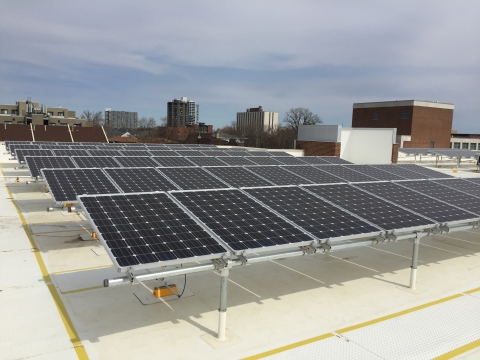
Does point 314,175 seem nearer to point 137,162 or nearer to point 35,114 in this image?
point 137,162

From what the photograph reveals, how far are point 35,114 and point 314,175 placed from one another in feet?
259

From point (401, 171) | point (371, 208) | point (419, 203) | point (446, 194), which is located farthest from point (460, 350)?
point (401, 171)

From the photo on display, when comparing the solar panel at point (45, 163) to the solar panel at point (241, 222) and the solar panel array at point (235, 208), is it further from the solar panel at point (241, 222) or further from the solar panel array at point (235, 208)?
the solar panel at point (241, 222)

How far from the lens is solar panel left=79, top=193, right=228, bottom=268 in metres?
8.12

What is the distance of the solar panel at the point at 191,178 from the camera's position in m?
17.1

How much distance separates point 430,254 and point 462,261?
3.74ft

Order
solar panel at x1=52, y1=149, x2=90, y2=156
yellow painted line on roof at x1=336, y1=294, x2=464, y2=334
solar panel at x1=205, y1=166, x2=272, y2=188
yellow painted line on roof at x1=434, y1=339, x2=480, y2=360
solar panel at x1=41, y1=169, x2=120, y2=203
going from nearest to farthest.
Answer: yellow painted line on roof at x1=434, y1=339, x2=480, y2=360
yellow painted line on roof at x1=336, y1=294, x2=464, y2=334
solar panel at x1=41, y1=169, x2=120, y2=203
solar panel at x1=205, y1=166, x2=272, y2=188
solar panel at x1=52, y1=149, x2=90, y2=156

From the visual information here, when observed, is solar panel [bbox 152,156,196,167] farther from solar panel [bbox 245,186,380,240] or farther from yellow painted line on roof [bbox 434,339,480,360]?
yellow painted line on roof [bbox 434,339,480,360]

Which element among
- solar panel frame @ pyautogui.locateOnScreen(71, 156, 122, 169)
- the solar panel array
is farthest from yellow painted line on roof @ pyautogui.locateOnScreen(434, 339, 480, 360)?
solar panel frame @ pyautogui.locateOnScreen(71, 156, 122, 169)

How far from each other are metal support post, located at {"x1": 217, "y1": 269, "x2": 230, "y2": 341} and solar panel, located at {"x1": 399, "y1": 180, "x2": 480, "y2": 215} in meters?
10.5

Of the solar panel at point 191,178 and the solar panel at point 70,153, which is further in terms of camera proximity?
the solar panel at point 70,153

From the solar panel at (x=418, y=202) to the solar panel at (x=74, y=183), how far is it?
10.1 m

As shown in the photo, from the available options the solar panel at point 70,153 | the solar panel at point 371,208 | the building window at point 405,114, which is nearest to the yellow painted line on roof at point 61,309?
the solar panel at point 371,208

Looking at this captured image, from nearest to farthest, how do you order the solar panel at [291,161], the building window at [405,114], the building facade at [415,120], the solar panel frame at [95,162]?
the solar panel frame at [95,162] < the solar panel at [291,161] < the building facade at [415,120] < the building window at [405,114]
